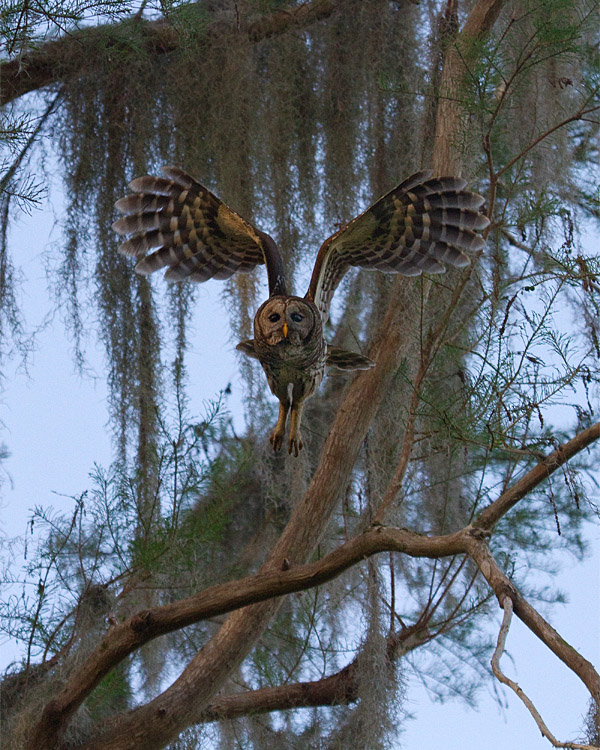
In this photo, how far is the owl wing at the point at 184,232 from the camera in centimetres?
247

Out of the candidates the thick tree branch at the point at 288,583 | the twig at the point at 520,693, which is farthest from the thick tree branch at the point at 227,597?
the twig at the point at 520,693

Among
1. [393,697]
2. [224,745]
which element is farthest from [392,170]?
[224,745]

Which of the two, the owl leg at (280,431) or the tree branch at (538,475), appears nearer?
the tree branch at (538,475)

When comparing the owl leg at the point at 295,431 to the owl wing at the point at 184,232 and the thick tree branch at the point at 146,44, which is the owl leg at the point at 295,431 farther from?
the thick tree branch at the point at 146,44

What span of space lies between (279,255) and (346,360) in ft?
1.13

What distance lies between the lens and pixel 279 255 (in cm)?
244

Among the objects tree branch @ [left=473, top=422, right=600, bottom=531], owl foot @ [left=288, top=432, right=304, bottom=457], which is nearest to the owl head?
owl foot @ [left=288, top=432, right=304, bottom=457]

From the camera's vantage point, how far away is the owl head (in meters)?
2.24

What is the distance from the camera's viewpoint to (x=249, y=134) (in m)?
2.79

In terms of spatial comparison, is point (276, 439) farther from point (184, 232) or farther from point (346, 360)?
point (184, 232)

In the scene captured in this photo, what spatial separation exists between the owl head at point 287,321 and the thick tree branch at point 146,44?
3.22 feet

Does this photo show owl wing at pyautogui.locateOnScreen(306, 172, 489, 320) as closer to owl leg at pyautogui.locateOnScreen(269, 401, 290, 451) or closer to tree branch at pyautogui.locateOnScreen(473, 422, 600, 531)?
owl leg at pyautogui.locateOnScreen(269, 401, 290, 451)

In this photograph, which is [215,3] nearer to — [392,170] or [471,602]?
[392,170]

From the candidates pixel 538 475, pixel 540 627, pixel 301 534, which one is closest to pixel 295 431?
pixel 301 534
